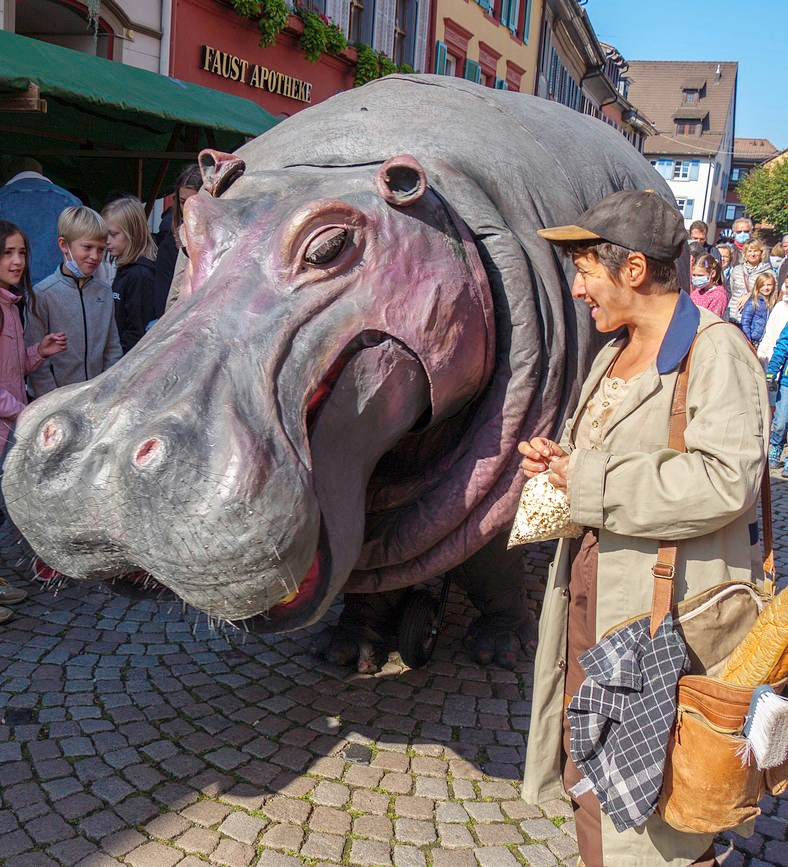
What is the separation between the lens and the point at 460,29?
19297mm

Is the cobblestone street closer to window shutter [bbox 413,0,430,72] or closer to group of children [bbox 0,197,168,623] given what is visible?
group of children [bbox 0,197,168,623]

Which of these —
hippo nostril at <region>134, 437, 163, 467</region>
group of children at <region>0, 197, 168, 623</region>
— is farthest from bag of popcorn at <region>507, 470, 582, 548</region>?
group of children at <region>0, 197, 168, 623</region>

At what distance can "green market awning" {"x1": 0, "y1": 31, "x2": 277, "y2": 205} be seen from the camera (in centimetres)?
595

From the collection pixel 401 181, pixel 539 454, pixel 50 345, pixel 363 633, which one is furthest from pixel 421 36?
pixel 539 454

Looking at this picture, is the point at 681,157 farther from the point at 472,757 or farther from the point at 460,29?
the point at 472,757

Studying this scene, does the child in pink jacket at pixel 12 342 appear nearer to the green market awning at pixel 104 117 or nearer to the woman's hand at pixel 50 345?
the woman's hand at pixel 50 345

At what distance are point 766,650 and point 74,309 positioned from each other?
3.81m

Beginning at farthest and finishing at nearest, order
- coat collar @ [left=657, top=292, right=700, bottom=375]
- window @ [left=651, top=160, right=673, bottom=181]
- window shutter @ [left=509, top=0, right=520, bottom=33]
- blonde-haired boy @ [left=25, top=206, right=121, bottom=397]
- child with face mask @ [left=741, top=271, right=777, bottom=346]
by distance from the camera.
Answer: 1. window @ [left=651, top=160, right=673, bottom=181]
2. window shutter @ [left=509, top=0, right=520, bottom=33]
3. child with face mask @ [left=741, top=271, right=777, bottom=346]
4. blonde-haired boy @ [left=25, top=206, right=121, bottom=397]
5. coat collar @ [left=657, top=292, right=700, bottom=375]

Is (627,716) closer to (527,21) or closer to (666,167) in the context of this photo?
(527,21)

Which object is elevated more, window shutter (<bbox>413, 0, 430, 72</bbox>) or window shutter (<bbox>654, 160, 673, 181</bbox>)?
window shutter (<bbox>654, 160, 673, 181</bbox>)

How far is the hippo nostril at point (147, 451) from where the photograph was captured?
1.82 metres

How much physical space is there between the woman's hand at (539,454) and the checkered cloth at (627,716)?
42 centimetres

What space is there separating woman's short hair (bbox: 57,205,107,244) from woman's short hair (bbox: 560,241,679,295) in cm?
321

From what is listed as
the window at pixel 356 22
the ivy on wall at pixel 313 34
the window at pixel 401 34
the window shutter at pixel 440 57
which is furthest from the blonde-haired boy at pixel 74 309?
the window shutter at pixel 440 57
